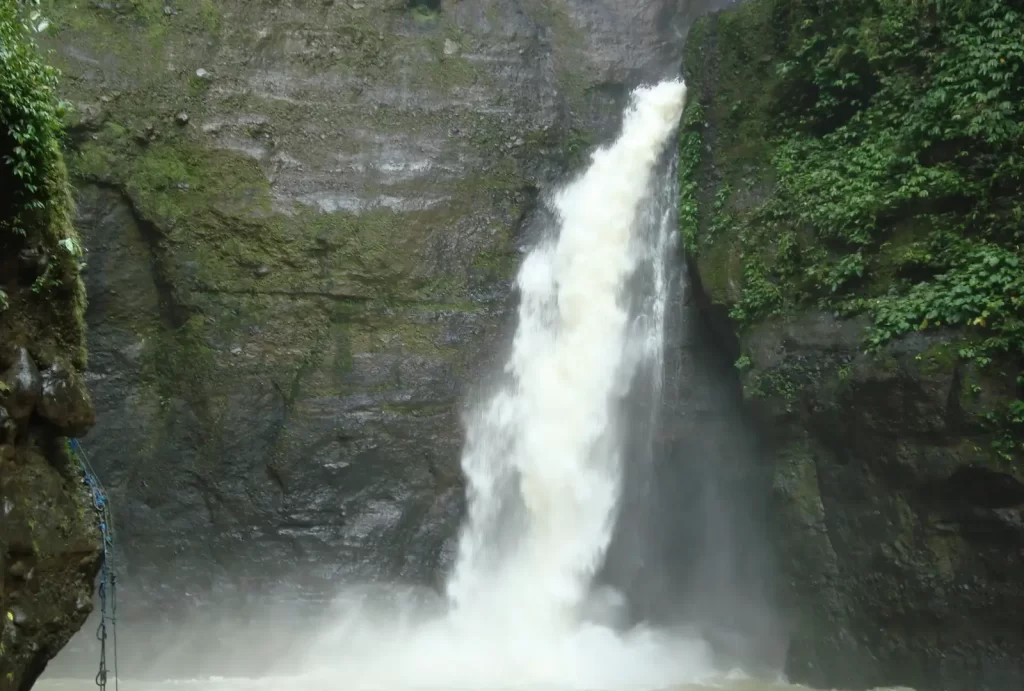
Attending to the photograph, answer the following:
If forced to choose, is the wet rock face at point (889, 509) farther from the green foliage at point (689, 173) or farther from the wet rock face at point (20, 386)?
the wet rock face at point (20, 386)

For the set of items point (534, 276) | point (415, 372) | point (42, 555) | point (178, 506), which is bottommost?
point (42, 555)

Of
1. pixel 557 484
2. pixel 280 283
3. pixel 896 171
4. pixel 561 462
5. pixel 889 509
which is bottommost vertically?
pixel 889 509

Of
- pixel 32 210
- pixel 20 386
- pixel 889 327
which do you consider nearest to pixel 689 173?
pixel 889 327

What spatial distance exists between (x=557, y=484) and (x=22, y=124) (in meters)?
Result: 9.25

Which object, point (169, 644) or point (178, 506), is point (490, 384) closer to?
point (178, 506)

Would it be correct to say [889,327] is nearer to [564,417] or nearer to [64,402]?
[564,417]

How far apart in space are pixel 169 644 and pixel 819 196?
10651mm

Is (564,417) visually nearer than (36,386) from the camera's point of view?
No

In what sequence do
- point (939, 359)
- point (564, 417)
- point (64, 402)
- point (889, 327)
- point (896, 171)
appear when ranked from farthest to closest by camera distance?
point (564, 417) → point (896, 171) → point (889, 327) → point (939, 359) → point (64, 402)

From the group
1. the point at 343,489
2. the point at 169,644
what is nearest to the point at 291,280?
the point at 343,489

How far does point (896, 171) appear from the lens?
998 cm

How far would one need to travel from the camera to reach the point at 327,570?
12.4 meters

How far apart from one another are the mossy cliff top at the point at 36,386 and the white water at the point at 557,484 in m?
5.47

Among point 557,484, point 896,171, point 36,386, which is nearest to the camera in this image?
point 36,386
